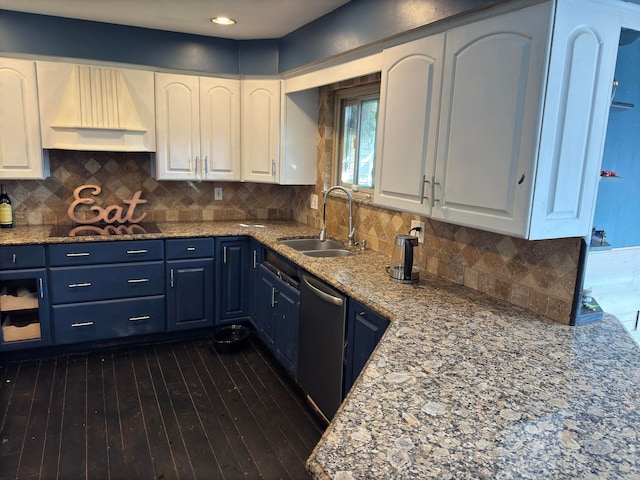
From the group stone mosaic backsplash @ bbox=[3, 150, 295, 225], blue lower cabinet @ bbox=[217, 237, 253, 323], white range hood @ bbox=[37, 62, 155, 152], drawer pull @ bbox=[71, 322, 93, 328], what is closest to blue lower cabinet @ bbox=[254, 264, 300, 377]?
blue lower cabinet @ bbox=[217, 237, 253, 323]

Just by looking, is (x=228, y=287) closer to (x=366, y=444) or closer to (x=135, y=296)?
(x=135, y=296)

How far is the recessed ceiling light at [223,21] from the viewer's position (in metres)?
3.16

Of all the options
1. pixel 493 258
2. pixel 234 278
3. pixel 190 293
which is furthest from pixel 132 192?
pixel 493 258

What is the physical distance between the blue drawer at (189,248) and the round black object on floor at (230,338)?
61cm

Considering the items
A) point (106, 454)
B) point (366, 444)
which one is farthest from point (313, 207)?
point (366, 444)

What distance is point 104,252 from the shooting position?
3.32 meters

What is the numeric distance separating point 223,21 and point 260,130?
2.85 ft

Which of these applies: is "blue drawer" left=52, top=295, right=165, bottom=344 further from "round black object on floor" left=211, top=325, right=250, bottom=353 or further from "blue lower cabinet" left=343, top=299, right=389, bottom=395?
"blue lower cabinet" left=343, top=299, right=389, bottom=395

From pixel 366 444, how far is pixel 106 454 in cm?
180

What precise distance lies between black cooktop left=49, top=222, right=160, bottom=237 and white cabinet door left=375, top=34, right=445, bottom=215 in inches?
79.0

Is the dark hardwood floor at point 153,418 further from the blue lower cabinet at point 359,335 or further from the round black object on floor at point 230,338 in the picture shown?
the blue lower cabinet at point 359,335

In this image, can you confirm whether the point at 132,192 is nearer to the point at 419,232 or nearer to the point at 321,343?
the point at 321,343

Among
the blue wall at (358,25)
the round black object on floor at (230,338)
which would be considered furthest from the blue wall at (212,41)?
the round black object on floor at (230,338)

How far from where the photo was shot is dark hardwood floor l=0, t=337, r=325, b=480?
222 cm
